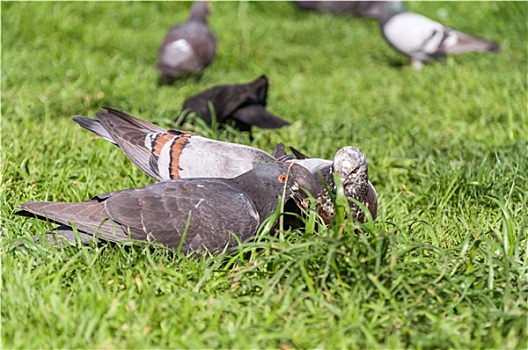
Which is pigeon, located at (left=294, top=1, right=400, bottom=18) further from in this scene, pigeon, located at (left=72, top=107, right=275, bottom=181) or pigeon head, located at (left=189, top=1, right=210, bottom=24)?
pigeon, located at (left=72, top=107, right=275, bottom=181)

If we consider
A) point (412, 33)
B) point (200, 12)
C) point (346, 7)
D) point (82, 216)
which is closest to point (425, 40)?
point (412, 33)

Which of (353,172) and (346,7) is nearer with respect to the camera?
(353,172)

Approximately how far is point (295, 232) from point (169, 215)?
587mm

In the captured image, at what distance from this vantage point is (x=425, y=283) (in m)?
2.99

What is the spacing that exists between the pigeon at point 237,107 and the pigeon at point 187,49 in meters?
2.08

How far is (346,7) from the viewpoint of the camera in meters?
12.5

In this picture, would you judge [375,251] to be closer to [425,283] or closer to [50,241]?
[425,283]

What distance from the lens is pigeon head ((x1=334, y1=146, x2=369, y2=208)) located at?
13.7 feet

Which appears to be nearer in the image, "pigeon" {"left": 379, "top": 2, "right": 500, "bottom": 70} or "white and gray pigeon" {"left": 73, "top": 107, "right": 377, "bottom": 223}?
"white and gray pigeon" {"left": 73, "top": 107, "right": 377, "bottom": 223}

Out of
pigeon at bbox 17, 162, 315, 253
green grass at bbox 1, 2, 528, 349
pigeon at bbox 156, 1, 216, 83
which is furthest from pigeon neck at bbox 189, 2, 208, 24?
pigeon at bbox 17, 162, 315, 253

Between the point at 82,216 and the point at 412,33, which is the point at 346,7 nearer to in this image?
the point at 412,33

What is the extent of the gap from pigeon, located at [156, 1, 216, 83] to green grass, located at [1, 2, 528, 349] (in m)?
0.20

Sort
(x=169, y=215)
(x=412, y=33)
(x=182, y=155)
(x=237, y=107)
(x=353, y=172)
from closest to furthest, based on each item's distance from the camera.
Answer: (x=169, y=215) < (x=353, y=172) < (x=182, y=155) < (x=237, y=107) < (x=412, y=33)

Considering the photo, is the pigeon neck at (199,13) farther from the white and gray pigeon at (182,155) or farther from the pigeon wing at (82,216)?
the pigeon wing at (82,216)
